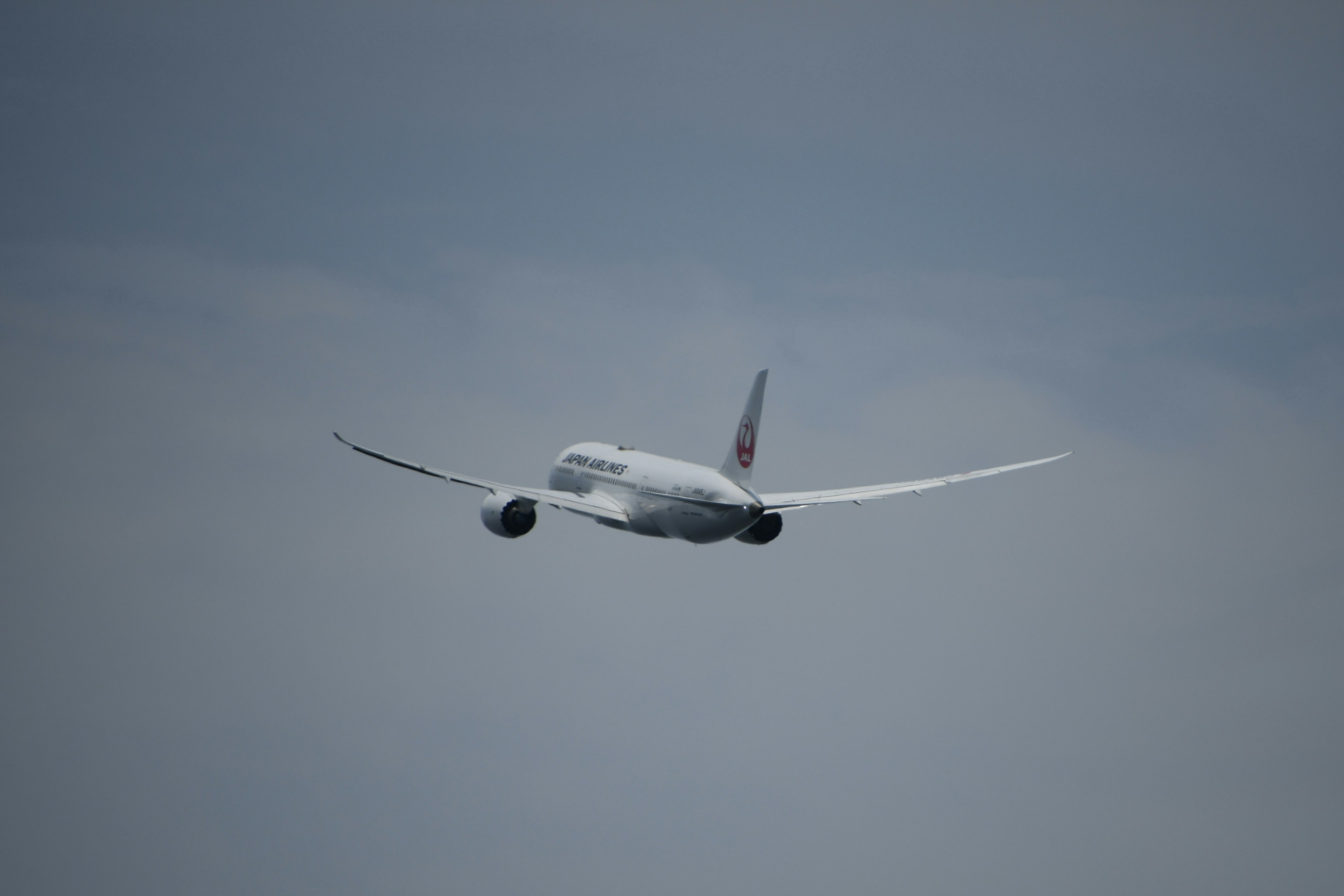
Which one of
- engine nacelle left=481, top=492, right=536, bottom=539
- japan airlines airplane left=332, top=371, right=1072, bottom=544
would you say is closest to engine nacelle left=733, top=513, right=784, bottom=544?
japan airlines airplane left=332, top=371, right=1072, bottom=544

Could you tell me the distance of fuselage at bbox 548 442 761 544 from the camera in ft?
A: 185

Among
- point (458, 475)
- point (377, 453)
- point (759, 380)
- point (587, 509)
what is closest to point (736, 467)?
point (759, 380)

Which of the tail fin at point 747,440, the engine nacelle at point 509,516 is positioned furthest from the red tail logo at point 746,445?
the engine nacelle at point 509,516

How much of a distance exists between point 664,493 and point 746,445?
525 centimetres

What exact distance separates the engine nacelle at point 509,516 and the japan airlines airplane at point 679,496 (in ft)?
0.13

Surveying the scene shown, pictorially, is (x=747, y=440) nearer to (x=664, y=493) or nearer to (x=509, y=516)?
(x=664, y=493)

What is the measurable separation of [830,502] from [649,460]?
10.5 m

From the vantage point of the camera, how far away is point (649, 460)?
63.8 m

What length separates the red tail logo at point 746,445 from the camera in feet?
189

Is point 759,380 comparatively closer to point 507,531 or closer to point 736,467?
point 736,467

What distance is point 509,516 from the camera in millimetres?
63094

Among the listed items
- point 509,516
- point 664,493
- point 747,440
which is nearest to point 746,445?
point 747,440

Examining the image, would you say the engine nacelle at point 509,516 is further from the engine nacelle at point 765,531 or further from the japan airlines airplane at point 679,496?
the engine nacelle at point 765,531

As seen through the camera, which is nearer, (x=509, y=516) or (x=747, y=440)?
(x=747, y=440)
